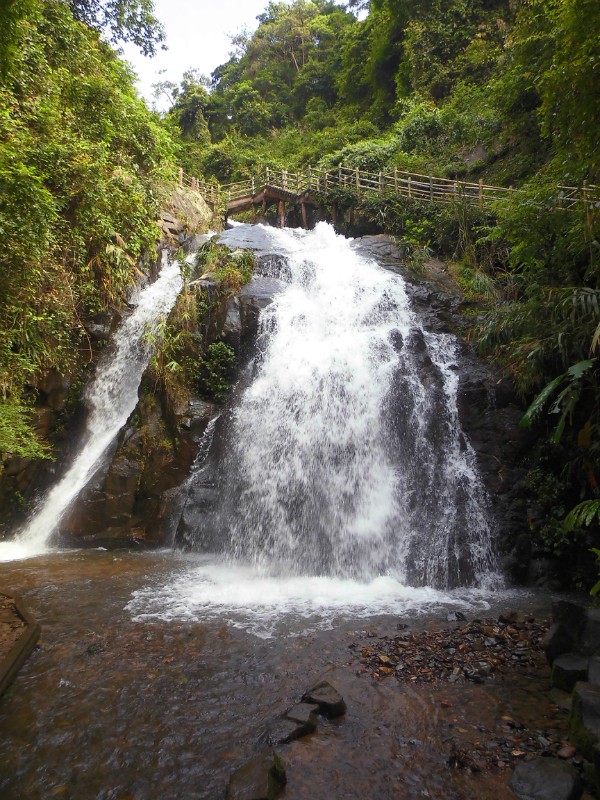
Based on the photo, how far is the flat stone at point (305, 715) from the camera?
380 centimetres

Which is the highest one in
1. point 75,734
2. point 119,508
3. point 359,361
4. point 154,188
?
point 154,188

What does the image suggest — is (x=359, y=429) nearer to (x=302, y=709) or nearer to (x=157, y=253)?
(x=302, y=709)

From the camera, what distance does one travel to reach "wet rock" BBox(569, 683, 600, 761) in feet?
10.8

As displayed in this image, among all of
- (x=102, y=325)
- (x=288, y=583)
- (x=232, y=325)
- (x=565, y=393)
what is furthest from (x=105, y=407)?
(x=565, y=393)

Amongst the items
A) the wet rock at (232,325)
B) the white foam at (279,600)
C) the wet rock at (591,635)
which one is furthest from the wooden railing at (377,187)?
the wet rock at (591,635)

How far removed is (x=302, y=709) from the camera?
3945 millimetres

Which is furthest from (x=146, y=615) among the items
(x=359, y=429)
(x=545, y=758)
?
(x=359, y=429)

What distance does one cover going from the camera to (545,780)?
3.14m

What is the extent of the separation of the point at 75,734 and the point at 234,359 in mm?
8273

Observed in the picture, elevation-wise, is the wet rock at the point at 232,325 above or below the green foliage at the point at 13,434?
above

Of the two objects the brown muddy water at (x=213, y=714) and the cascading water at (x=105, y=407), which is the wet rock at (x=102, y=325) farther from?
the brown muddy water at (x=213, y=714)

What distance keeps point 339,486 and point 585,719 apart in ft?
18.8

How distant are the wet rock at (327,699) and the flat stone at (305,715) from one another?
71 millimetres

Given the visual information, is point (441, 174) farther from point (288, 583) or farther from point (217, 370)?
point (288, 583)
